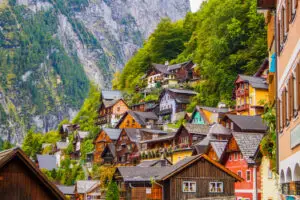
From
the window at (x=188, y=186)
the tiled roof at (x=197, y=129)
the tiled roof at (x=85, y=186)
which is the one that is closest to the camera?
the window at (x=188, y=186)

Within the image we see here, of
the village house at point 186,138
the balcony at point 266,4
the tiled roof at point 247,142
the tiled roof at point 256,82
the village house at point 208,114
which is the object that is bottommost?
the tiled roof at point 247,142

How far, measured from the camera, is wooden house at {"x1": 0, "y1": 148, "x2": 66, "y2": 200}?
22.9m

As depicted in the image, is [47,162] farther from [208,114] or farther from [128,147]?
[208,114]

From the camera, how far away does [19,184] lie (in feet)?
76.3

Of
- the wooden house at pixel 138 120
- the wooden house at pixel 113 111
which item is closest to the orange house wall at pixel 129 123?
the wooden house at pixel 138 120

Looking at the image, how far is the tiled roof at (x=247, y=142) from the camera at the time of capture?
2261 inches

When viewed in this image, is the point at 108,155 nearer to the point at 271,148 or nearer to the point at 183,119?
the point at 183,119

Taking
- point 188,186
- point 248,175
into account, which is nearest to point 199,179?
point 188,186

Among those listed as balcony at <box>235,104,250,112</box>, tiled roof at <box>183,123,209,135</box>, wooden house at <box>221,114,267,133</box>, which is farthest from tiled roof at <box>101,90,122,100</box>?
wooden house at <box>221,114,267,133</box>

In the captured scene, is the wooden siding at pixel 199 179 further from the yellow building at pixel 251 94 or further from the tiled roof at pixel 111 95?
the tiled roof at pixel 111 95

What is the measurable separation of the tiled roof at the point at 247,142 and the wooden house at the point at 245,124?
9530 millimetres

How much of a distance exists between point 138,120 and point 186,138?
28.8 metres

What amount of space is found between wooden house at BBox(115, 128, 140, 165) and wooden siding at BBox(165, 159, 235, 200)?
128ft

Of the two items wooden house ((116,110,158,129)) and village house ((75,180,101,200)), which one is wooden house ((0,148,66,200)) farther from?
wooden house ((116,110,158,129))
